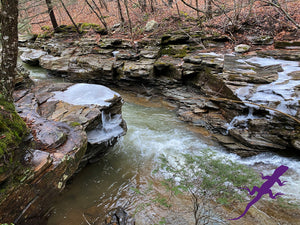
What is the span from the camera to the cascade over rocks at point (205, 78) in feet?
18.3

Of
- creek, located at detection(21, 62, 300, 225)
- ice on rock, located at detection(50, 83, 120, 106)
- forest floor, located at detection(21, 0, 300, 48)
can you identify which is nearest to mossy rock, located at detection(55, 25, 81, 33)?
forest floor, located at detection(21, 0, 300, 48)

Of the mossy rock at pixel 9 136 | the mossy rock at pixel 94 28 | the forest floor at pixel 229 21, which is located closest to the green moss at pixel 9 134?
the mossy rock at pixel 9 136

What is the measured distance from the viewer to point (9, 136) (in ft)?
9.12

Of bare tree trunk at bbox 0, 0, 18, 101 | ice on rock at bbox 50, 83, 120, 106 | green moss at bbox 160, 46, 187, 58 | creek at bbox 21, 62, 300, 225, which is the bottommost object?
creek at bbox 21, 62, 300, 225

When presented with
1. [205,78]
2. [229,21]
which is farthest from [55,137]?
[229,21]

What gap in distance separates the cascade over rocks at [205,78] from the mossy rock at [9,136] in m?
3.05

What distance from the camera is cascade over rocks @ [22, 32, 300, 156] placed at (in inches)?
219

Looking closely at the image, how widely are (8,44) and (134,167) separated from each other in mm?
4035

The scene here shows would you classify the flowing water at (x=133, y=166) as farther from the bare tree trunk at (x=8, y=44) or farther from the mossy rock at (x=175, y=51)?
the mossy rock at (x=175, y=51)

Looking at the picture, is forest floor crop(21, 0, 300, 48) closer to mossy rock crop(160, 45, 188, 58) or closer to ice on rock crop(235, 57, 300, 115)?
mossy rock crop(160, 45, 188, 58)

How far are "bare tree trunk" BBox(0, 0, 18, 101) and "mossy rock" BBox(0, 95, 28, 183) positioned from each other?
20 centimetres

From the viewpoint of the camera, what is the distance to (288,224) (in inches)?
143

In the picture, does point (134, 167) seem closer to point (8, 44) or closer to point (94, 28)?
point (8, 44)

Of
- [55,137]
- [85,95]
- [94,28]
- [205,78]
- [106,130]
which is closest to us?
[55,137]
